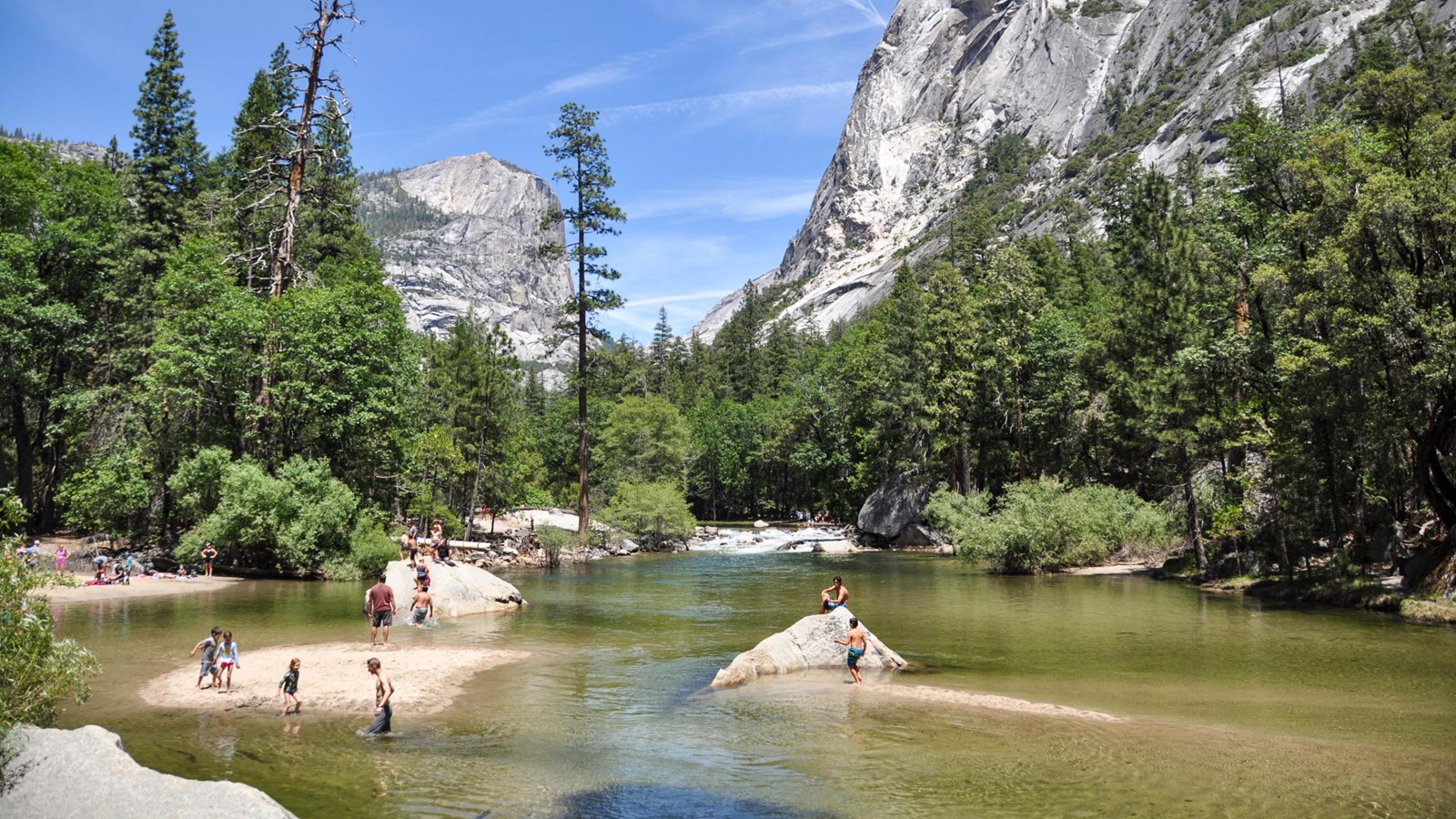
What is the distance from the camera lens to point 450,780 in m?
10.5

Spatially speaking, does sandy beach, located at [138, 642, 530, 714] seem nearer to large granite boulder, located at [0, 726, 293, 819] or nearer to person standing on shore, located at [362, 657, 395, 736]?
person standing on shore, located at [362, 657, 395, 736]

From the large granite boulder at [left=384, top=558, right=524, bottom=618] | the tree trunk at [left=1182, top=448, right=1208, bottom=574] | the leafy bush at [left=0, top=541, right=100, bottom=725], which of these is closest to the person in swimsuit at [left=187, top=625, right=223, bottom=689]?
the leafy bush at [left=0, top=541, right=100, bottom=725]

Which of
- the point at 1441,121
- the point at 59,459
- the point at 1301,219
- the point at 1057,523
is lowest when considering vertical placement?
the point at 1057,523

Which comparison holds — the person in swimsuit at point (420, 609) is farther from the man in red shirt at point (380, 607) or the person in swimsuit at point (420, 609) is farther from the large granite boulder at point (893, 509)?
the large granite boulder at point (893, 509)

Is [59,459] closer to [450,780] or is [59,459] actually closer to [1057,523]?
[450,780]

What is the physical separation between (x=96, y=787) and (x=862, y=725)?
976 centimetres

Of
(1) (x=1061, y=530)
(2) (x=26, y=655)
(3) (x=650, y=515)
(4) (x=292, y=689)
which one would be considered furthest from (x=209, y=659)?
(3) (x=650, y=515)

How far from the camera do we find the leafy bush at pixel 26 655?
27.2ft

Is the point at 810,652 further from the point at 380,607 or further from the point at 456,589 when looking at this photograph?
the point at 456,589

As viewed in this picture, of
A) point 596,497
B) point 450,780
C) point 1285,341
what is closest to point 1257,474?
point 1285,341

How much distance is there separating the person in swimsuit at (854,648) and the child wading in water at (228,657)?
36.4 ft

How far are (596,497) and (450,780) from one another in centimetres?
6103

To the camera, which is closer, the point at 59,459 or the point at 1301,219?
the point at 1301,219

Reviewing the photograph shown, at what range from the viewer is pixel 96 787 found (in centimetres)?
725
